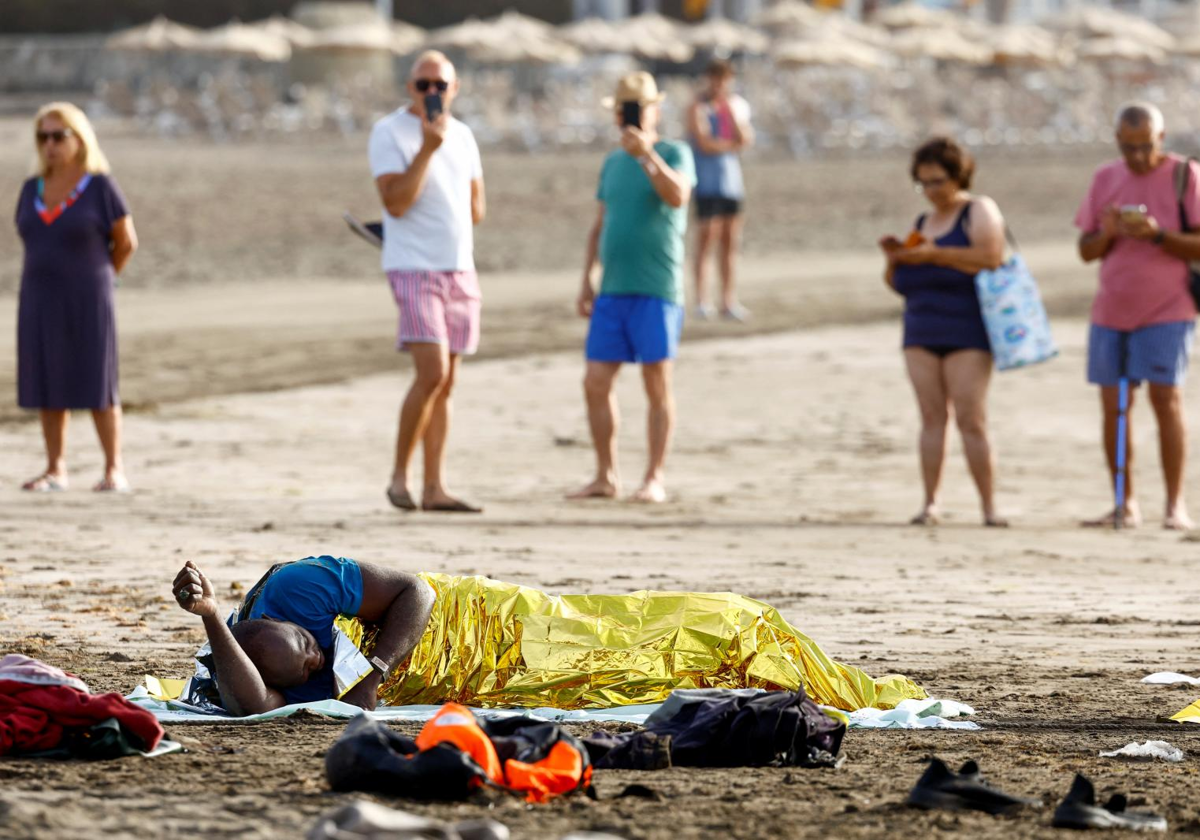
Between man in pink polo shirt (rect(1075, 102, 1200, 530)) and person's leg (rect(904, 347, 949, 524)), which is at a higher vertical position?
man in pink polo shirt (rect(1075, 102, 1200, 530))

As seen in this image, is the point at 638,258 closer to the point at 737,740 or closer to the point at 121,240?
the point at 121,240

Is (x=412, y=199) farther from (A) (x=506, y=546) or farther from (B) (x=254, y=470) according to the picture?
(B) (x=254, y=470)

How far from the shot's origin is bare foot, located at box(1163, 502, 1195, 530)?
8406mm

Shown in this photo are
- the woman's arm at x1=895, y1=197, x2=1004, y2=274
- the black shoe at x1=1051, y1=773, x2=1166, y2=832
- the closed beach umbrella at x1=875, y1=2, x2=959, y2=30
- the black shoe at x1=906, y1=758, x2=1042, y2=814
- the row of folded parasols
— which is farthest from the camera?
the closed beach umbrella at x1=875, y1=2, x2=959, y2=30

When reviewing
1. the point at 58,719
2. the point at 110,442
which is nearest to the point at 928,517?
the point at 110,442

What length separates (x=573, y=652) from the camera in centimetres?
505

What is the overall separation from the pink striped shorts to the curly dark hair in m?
1.80

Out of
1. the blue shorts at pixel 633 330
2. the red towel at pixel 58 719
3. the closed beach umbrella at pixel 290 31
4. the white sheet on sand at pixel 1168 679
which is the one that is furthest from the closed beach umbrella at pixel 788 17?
the red towel at pixel 58 719

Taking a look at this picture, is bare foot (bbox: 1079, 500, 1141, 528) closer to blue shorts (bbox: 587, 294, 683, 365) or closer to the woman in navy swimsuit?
the woman in navy swimsuit

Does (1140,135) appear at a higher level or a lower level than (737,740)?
higher

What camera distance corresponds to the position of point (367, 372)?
1312 cm

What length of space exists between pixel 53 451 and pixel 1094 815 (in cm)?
582

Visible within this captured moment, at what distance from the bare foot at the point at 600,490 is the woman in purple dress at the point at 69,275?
6.65ft

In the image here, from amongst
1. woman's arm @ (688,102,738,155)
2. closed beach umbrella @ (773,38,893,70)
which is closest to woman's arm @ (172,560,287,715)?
woman's arm @ (688,102,738,155)
